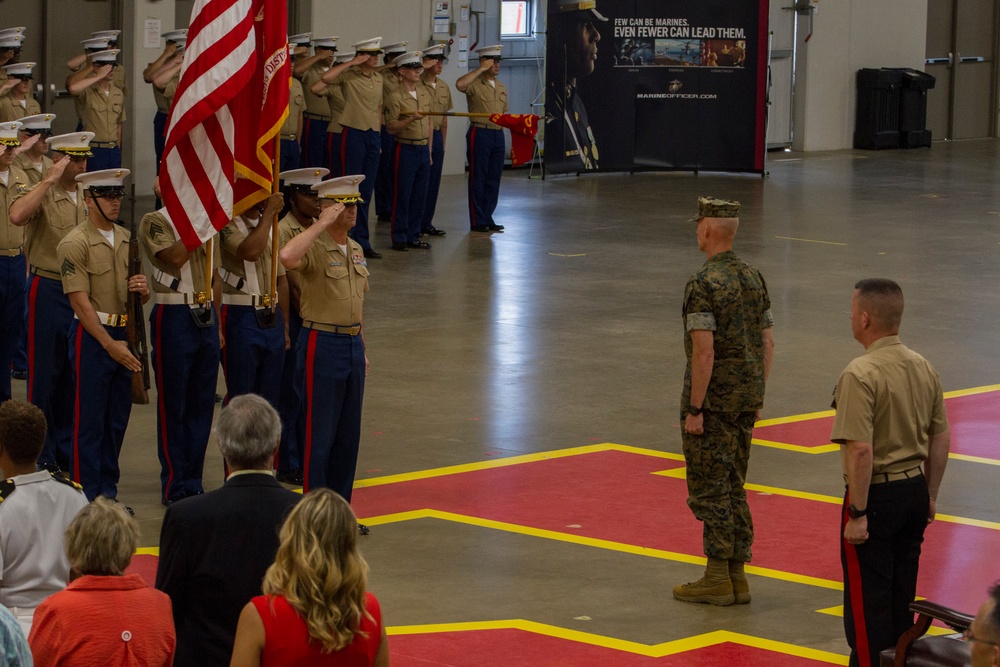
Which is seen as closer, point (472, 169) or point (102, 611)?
point (102, 611)

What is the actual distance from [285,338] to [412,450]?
1451 mm

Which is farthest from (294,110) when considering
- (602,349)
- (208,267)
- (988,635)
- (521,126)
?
(988,635)

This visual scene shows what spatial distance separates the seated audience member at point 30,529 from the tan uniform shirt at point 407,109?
1310cm

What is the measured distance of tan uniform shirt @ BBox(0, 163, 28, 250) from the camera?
414 inches

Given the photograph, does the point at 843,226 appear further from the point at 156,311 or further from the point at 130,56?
the point at 156,311

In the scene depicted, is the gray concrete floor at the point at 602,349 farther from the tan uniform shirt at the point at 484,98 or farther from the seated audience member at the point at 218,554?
the seated audience member at the point at 218,554

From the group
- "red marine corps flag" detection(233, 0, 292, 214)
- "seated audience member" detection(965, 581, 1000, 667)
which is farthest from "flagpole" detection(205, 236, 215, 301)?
"seated audience member" detection(965, 581, 1000, 667)

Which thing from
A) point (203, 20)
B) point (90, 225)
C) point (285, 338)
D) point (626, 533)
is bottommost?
point (626, 533)

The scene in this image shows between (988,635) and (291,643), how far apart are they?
1.75 metres

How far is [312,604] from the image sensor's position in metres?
4.23

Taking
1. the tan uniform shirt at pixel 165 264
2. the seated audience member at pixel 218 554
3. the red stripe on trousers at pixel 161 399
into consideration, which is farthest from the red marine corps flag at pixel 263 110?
the seated audience member at pixel 218 554

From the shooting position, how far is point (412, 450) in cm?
1031

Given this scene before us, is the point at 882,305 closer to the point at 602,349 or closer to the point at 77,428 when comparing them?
the point at 77,428

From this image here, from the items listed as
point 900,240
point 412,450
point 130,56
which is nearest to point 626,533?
point 412,450
